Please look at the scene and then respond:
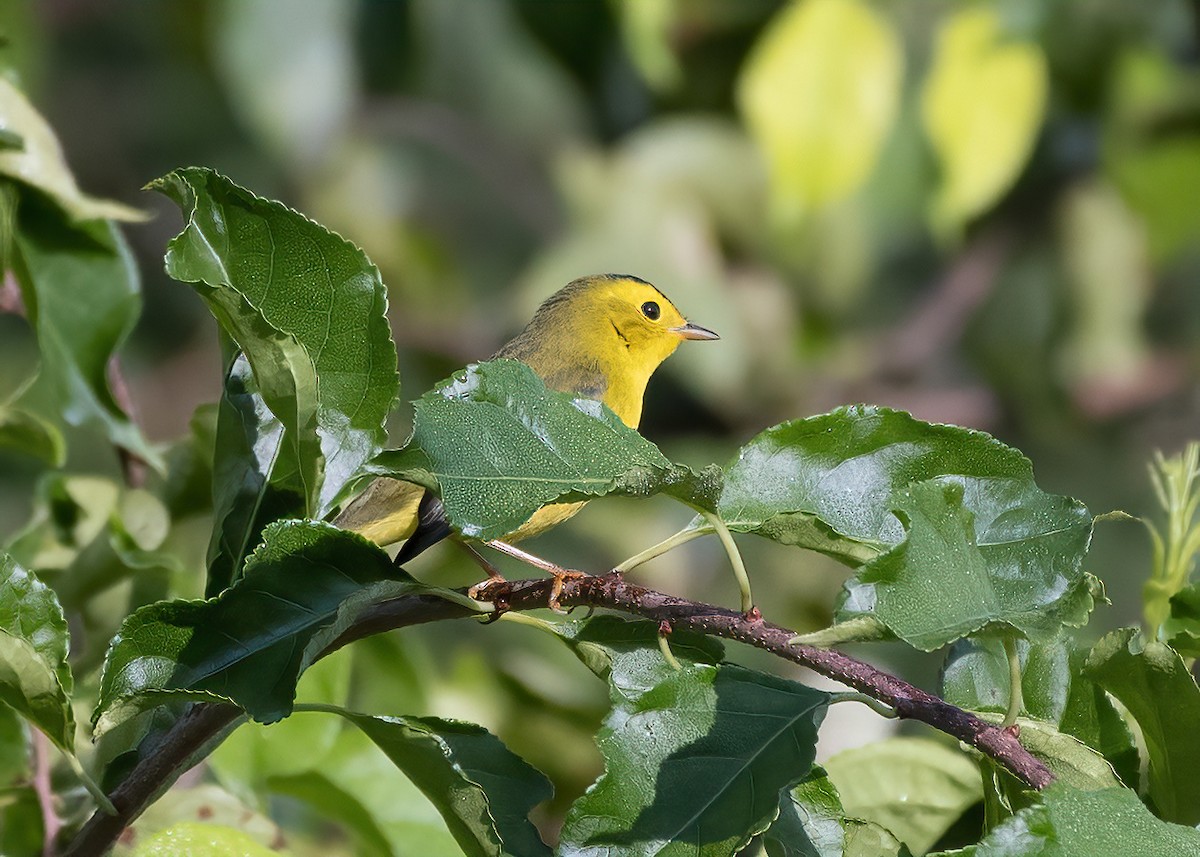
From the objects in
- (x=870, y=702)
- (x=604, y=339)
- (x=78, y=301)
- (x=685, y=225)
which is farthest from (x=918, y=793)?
(x=685, y=225)

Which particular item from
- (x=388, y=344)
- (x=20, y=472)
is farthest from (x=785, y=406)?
(x=388, y=344)

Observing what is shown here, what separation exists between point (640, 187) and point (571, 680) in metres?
1.38

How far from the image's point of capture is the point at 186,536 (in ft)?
5.94

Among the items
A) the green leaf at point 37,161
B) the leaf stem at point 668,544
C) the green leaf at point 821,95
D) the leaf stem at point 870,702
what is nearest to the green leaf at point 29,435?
the green leaf at point 37,161

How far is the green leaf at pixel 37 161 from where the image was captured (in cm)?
118

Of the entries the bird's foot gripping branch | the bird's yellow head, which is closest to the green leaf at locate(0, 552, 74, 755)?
the bird's foot gripping branch

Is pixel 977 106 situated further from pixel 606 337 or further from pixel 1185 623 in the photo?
pixel 1185 623

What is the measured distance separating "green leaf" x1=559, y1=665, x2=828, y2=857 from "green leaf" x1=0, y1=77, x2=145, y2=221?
716mm

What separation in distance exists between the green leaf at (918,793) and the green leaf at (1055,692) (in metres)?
0.11

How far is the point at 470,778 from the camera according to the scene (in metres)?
0.88

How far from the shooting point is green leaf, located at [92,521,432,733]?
2.48 ft

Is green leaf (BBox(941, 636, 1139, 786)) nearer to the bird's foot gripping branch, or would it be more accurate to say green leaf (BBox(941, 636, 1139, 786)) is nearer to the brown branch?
the bird's foot gripping branch

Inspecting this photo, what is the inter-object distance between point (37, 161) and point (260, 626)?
2.00ft

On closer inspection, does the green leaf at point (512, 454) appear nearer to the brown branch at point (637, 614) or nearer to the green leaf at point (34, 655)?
the brown branch at point (637, 614)
